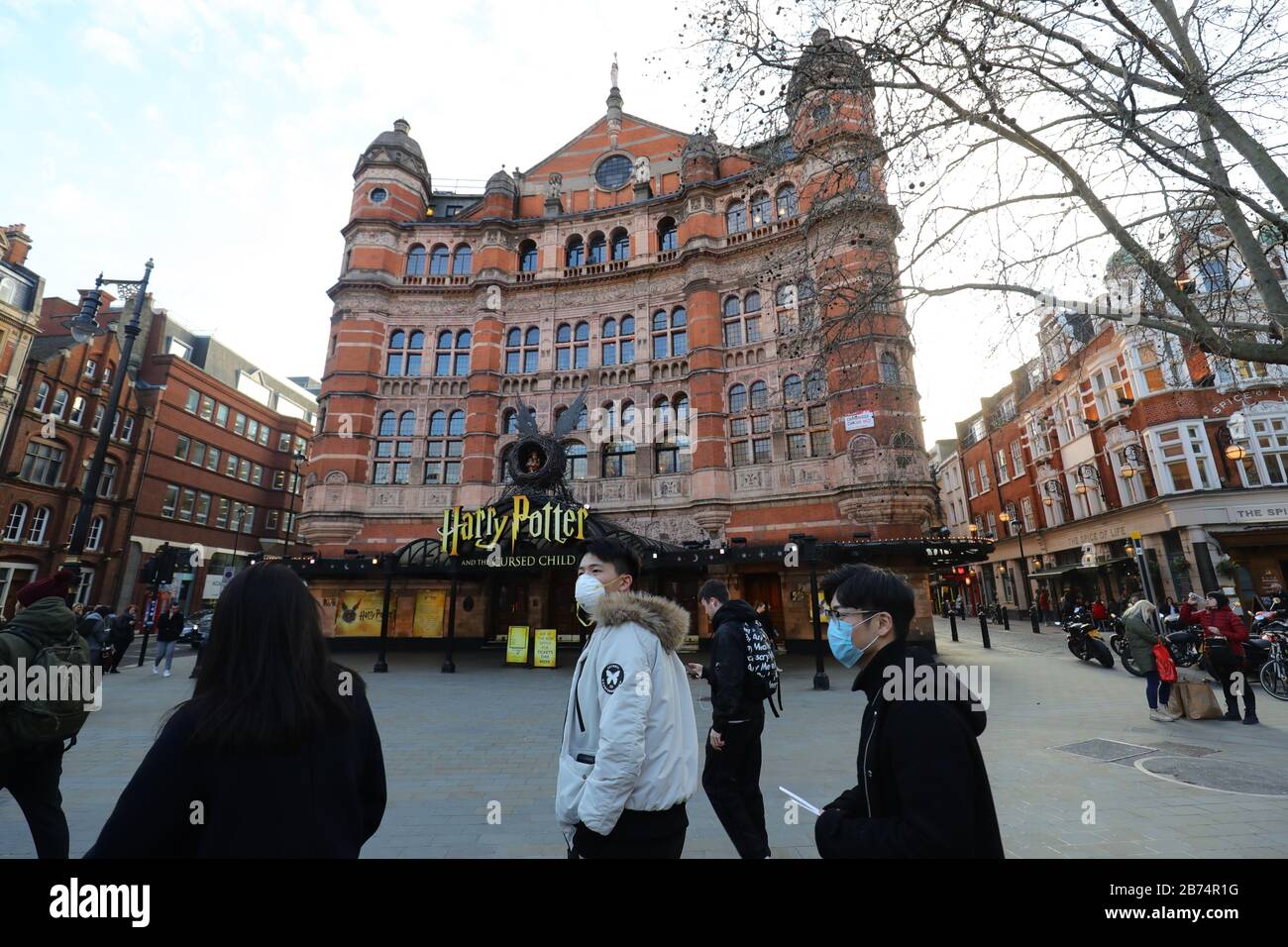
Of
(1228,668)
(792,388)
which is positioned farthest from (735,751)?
(792,388)

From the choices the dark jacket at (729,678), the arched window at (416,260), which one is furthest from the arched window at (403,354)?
the dark jacket at (729,678)

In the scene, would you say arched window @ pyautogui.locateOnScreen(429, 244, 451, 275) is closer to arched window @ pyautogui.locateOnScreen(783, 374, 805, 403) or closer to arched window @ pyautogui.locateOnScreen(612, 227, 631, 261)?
arched window @ pyautogui.locateOnScreen(612, 227, 631, 261)

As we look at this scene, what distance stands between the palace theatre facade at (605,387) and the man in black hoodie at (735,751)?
38.3ft

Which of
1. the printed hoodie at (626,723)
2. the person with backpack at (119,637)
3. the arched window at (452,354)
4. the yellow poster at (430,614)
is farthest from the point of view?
the arched window at (452,354)

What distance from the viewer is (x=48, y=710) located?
373 centimetres

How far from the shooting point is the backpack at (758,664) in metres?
4.48

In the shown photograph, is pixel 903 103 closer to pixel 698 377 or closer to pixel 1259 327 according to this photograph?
pixel 1259 327

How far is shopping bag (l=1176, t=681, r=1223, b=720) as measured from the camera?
28.3ft

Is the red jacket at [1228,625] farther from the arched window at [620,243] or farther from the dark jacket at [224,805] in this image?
the arched window at [620,243]

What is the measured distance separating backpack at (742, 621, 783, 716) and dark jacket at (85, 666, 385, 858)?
3294 millimetres

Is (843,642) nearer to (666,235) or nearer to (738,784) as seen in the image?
(738,784)

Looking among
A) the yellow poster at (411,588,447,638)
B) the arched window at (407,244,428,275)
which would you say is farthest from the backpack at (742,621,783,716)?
the arched window at (407,244,428,275)

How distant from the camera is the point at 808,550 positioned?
1405 cm
